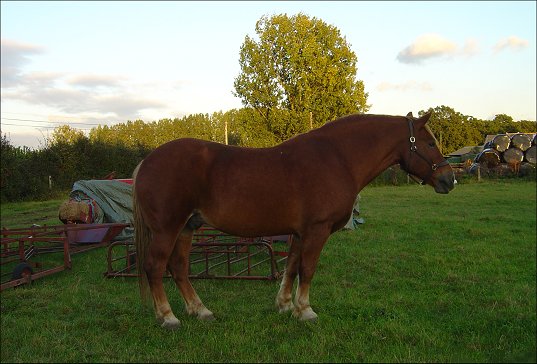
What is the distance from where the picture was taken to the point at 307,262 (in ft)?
16.0

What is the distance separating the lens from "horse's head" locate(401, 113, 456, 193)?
5.22 m

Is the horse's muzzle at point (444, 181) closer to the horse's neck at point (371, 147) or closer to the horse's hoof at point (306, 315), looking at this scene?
the horse's neck at point (371, 147)

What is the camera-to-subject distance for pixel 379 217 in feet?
46.3

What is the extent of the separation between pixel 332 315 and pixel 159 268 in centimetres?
201

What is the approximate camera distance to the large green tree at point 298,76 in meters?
29.8

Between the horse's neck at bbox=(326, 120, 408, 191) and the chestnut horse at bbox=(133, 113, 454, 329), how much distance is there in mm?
16

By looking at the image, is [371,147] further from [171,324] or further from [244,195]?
[171,324]

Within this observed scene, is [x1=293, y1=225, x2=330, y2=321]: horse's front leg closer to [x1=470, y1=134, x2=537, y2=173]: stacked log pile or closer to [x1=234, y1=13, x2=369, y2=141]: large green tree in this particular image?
[x1=470, y1=134, x2=537, y2=173]: stacked log pile

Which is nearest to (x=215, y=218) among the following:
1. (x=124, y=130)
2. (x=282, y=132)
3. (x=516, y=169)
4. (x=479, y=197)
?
(x=479, y=197)

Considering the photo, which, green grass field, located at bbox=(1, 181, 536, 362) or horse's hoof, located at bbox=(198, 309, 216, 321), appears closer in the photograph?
green grass field, located at bbox=(1, 181, 536, 362)

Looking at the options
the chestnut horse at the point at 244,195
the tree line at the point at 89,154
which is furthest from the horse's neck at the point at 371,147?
the tree line at the point at 89,154

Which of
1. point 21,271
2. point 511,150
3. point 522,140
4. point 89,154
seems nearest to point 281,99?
point 89,154

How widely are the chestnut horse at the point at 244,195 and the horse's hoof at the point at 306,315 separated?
11 mm

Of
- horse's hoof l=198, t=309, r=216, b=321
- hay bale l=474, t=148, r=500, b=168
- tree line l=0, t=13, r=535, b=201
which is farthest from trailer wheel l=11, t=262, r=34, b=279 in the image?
tree line l=0, t=13, r=535, b=201
